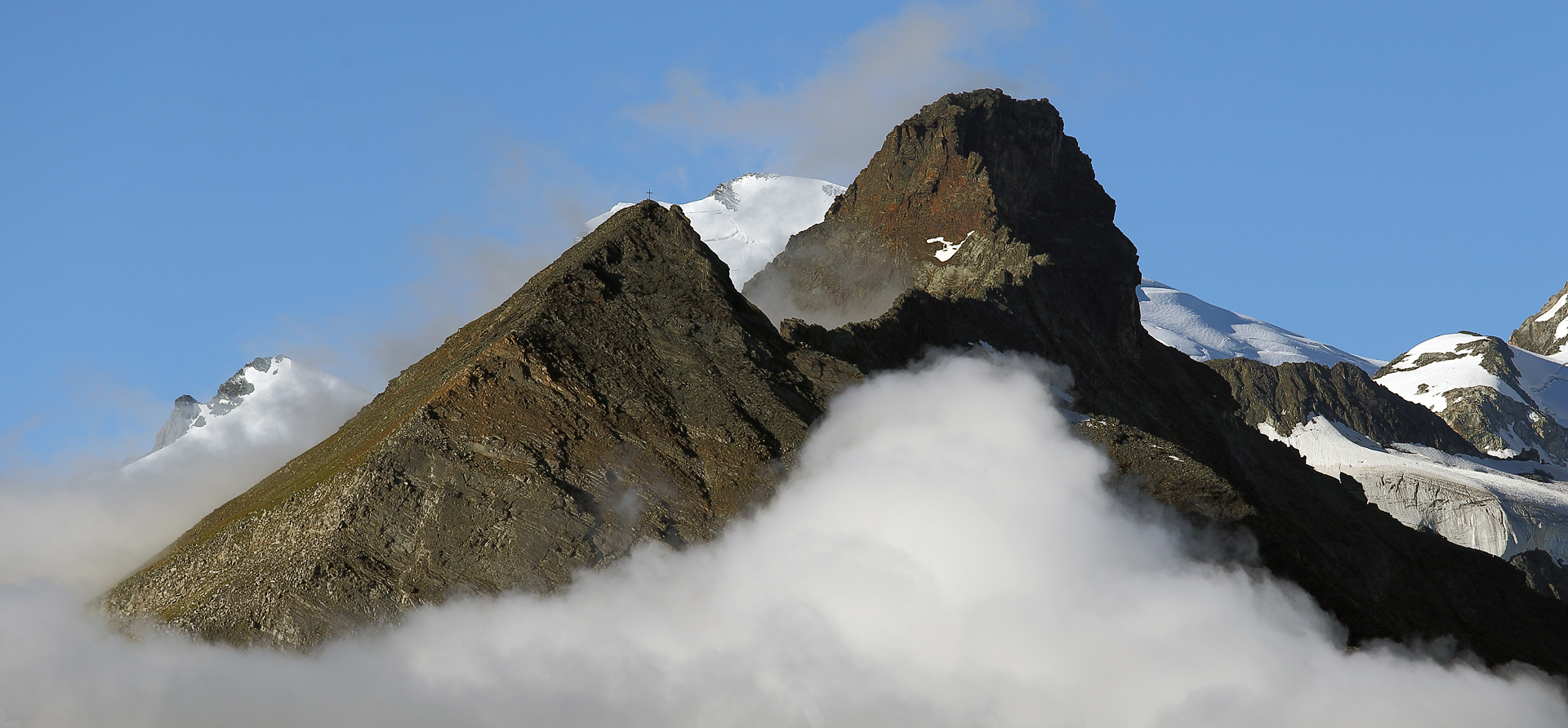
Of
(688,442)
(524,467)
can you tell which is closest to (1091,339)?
(688,442)

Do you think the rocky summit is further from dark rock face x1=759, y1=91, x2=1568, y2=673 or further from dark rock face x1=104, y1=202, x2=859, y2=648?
dark rock face x1=759, y1=91, x2=1568, y2=673

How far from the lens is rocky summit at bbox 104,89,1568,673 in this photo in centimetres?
8175

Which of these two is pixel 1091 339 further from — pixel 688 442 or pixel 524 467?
pixel 524 467

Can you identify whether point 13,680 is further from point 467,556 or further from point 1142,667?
point 1142,667

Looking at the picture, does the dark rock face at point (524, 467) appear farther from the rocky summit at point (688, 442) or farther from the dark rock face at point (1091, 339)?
the dark rock face at point (1091, 339)

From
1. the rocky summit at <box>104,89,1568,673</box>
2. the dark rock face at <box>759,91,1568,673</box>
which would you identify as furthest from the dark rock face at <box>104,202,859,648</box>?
the dark rock face at <box>759,91,1568,673</box>

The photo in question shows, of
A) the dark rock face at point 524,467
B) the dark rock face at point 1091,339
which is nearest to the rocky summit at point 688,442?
the dark rock face at point 524,467

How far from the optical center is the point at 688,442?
3588 inches

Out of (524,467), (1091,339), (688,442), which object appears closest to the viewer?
(524,467)

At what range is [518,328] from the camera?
9131 centimetres

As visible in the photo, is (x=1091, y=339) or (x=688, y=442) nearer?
(x=688, y=442)

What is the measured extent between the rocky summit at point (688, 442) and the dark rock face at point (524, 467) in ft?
0.44

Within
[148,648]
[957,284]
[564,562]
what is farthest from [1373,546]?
[148,648]

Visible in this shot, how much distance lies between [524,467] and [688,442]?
1101cm
